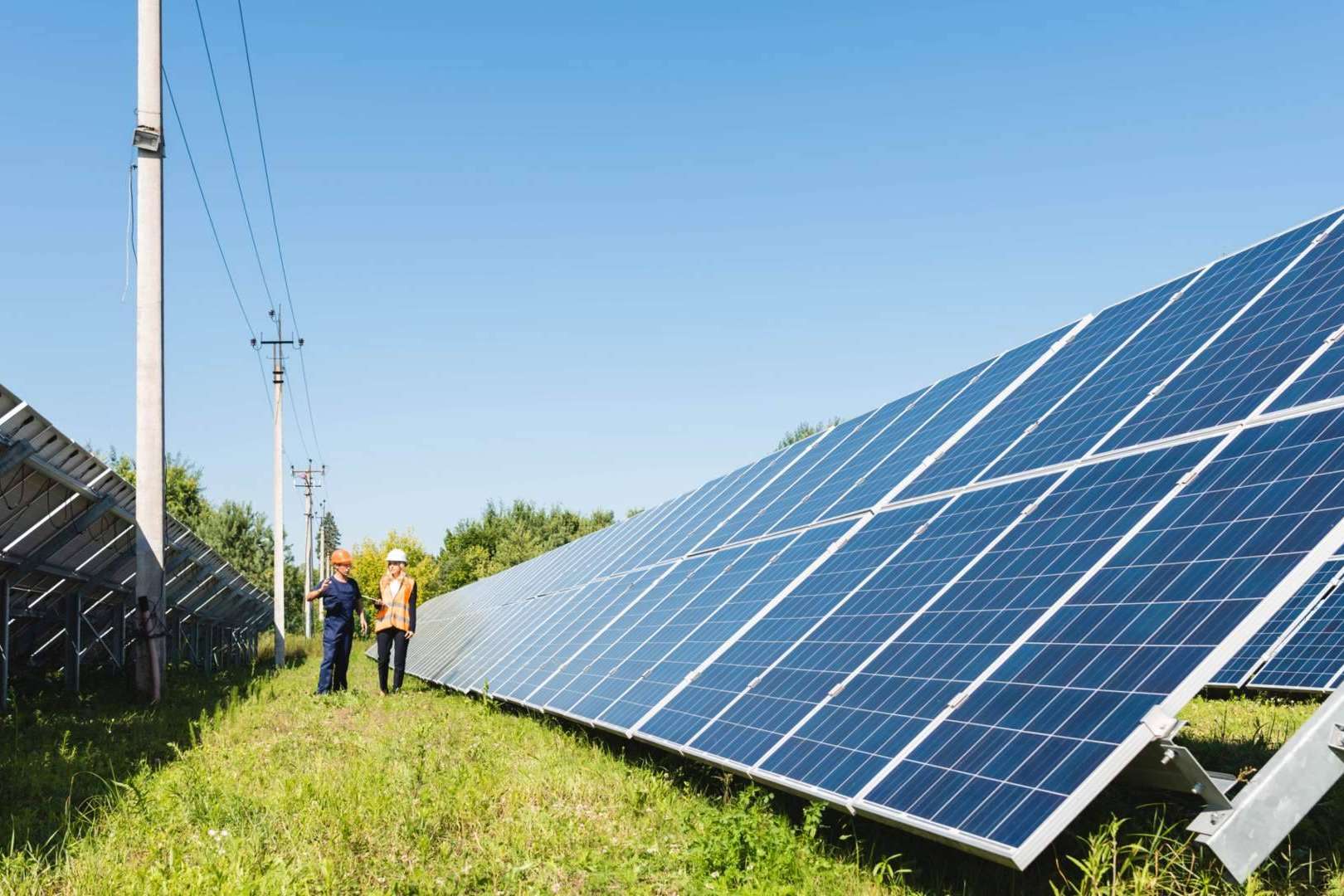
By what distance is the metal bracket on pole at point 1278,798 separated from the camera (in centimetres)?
480

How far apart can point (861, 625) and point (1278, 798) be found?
3146 millimetres

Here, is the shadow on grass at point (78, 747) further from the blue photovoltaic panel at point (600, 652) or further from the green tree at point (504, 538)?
the green tree at point (504, 538)

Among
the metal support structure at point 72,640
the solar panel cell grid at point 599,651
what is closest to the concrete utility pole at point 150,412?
the metal support structure at point 72,640

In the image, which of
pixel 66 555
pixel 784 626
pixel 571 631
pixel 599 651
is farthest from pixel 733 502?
pixel 66 555

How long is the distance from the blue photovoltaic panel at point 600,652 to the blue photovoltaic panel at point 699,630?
1.80 feet

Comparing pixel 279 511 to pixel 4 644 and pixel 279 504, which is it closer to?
pixel 279 504

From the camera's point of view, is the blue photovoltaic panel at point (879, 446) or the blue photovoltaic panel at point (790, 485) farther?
the blue photovoltaic panel at point (790, 485)

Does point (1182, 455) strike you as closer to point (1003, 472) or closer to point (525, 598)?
point (1003, 472)

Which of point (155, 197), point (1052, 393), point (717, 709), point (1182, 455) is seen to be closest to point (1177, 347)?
point (1052, 393)

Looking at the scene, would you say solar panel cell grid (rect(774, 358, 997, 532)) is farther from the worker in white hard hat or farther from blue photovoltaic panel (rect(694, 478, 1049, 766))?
the worker in white hard hat

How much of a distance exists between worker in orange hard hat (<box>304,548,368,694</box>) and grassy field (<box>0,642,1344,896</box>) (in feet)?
20.9

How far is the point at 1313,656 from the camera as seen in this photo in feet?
49.9

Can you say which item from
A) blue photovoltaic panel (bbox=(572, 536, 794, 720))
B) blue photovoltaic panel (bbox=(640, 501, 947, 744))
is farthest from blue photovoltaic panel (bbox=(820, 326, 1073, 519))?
blue photovoltaic panel (bbox=(640, 501, 947, 744))

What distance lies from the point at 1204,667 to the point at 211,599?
30.4 metres
